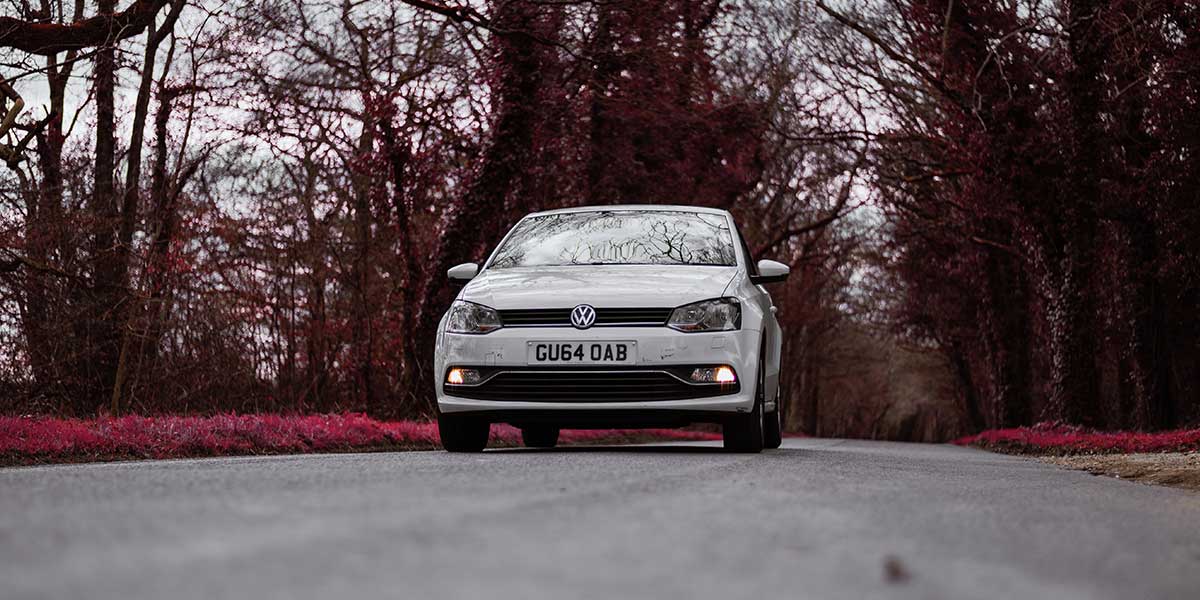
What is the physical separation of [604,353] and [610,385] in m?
0.22

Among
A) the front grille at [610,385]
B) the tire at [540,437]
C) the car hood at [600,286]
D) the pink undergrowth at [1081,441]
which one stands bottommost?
the pink undergrowth at [1081,441]

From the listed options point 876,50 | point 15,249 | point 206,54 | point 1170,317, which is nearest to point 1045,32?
point 876,50

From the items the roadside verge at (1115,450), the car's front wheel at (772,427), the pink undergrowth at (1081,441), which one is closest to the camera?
the roadside verge at (1115,450)

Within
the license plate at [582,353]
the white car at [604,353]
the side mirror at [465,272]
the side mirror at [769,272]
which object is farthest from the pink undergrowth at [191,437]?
the side mirror at [769,272]

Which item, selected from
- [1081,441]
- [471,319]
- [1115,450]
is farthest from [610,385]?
[1081,441]

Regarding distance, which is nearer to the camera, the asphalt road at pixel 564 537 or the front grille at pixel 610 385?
the asphalt road at pixel 564 537

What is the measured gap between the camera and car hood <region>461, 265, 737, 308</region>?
9242 millimetres

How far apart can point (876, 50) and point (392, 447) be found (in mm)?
13683

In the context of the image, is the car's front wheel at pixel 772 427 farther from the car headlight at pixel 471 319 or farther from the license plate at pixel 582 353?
the car headlight at pixel 471 319

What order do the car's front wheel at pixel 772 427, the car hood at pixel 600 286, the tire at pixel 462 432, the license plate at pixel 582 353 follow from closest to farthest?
the license plate at pixel 582 353
the car hood at pixel 600 286
the tire at pixel 462 432
the car's front wheel at pixel 772 427

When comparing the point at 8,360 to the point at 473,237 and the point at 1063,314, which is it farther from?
the point at 1063,314

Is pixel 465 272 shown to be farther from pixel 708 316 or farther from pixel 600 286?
pixel 708 316

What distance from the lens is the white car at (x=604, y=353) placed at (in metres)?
9.11

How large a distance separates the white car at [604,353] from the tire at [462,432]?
0.01 metres
